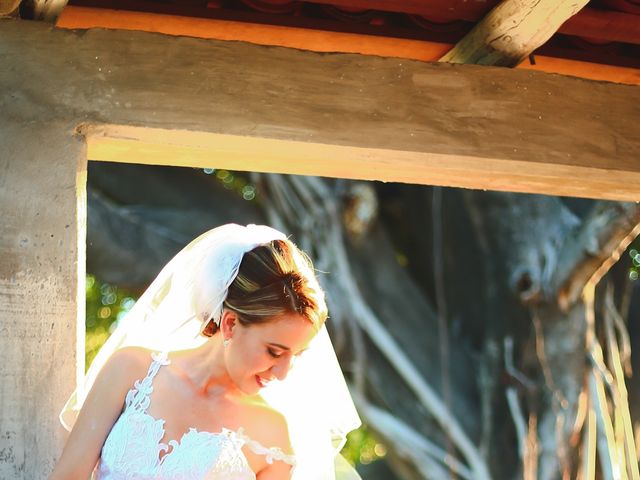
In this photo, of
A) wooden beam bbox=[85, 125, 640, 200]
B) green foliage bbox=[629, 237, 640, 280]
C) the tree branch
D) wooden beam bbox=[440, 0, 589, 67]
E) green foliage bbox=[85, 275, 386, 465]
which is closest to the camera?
wooden beam bbox=[85, 125, 640, 200]

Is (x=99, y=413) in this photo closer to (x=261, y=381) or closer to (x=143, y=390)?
(x=143, y=390)

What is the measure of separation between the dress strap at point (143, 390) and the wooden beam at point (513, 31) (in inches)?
51.5

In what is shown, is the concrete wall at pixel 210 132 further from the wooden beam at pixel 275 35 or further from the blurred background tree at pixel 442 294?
the blurred background tree at pixel 442 294

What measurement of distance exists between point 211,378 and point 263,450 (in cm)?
22

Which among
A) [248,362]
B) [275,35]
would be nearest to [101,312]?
[275,35]

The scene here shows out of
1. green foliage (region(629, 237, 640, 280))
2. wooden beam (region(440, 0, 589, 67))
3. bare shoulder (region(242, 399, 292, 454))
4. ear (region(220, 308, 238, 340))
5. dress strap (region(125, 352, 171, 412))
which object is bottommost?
bare shoulder (region(242, 399, 292, 454))

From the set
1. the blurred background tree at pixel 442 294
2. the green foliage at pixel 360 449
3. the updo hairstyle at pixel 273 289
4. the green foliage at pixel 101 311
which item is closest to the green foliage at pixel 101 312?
the green foliage at pixel 101 311

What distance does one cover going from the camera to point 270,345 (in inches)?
95.4

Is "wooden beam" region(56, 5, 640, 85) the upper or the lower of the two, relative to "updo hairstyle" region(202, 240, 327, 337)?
upper

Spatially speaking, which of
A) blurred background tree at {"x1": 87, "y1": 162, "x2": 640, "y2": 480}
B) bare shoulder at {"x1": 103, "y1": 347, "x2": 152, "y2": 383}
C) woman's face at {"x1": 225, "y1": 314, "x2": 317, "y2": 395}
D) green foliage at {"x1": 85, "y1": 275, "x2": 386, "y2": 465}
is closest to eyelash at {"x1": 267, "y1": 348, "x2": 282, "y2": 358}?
woman's face at {"x1": 225, "y1": 314, "x2": 317, "y2": 395}

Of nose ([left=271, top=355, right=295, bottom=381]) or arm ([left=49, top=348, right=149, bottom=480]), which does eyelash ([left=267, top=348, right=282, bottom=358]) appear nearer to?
nose ([left=271, top=355, right=295, bottom=381])

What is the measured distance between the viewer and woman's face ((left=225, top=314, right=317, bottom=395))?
242cm

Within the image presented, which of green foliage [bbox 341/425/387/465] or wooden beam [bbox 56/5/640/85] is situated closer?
wooden beam [bbox 56/5/640/85]

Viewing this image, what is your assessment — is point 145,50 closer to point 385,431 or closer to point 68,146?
point 68,146
